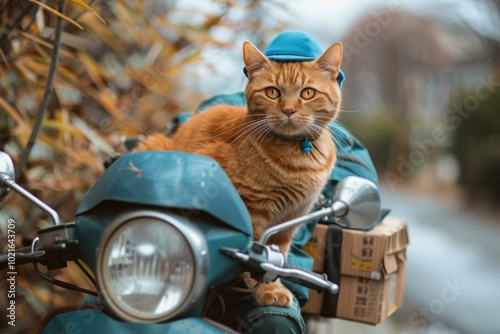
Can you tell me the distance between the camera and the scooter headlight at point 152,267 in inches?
56.0

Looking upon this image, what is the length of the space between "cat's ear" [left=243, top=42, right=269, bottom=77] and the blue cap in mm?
40

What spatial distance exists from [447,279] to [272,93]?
22.5 ft

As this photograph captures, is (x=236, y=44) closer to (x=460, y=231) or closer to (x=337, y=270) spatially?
(x=337, y=270)

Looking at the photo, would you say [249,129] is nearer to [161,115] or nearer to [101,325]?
[101,325]

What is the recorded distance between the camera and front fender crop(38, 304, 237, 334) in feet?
4.64

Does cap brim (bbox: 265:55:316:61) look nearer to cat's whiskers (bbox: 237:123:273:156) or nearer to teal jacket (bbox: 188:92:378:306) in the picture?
cat's whiskers (bbox: 237:123:273:156)

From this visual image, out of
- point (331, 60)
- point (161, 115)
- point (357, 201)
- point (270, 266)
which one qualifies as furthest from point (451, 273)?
point (270, 266)

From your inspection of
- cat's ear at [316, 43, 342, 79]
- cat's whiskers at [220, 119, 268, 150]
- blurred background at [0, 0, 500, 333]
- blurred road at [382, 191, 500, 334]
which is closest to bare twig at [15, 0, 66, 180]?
blurred background at [0, 0, 500, 333]

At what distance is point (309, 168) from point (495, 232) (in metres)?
10.6

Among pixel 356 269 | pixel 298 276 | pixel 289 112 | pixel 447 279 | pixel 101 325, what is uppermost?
pixel 289 112

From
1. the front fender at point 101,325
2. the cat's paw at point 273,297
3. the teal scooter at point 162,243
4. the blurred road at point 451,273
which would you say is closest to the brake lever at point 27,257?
the teal scooter at point 162,243

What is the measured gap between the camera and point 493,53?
1830cm

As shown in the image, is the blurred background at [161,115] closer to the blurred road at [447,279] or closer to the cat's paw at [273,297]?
the blurred road at [447,279]

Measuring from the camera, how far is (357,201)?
159 centimetres
